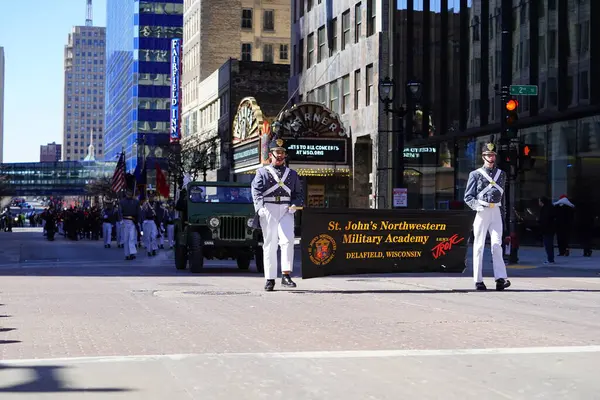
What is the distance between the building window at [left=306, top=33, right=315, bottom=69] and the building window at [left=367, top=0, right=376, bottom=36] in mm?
8643

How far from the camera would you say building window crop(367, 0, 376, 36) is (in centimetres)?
4875

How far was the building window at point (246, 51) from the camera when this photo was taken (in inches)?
3693

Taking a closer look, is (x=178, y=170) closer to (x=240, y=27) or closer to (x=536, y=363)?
(x=240, y=27)

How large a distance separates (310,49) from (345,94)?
7.05m

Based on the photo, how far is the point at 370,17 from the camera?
4906 centimetres

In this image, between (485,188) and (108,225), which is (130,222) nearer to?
(108,225)

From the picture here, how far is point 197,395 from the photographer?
6230 mm

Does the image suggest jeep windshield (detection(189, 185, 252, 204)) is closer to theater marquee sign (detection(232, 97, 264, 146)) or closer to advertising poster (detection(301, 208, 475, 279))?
advertising poster (detection(301, 208, 475, 279))

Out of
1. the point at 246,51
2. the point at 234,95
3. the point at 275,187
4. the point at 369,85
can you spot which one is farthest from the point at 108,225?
the point at 246,51

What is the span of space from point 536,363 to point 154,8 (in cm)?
14038

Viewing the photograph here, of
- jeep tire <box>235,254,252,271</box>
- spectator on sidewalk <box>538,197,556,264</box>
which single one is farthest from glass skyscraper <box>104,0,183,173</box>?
jeep tire <box>235,254,252,271</box>

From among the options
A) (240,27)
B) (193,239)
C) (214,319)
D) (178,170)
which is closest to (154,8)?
(240,27)

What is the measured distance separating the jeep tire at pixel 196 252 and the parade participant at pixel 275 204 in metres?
5.64

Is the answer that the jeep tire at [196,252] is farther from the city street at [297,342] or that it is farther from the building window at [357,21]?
the building window at [357,21]
